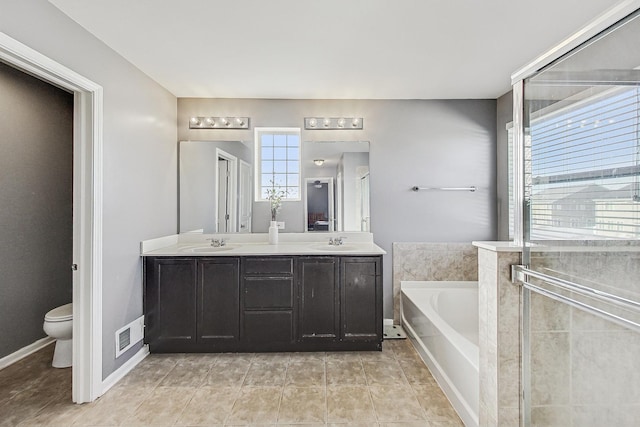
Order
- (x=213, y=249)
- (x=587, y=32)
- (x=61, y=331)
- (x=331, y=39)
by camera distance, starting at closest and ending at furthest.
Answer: (x=587, y=32) → (x=331, y=39) → (x=61, y=331) → (x=213, y=249)

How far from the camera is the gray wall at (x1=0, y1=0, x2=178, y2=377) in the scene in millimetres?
1760

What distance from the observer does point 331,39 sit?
2.15 metres

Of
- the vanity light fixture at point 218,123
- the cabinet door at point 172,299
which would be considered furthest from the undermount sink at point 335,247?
the vanity light fixture at point 218,123

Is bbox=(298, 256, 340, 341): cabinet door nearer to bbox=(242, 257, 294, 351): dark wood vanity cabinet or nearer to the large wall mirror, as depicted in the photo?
bbox=(242, 257, 294, 351): dark wood vanity cabinet

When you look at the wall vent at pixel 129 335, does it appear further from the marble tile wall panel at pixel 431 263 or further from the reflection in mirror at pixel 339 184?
the marble tile wall panel at pixel 431 263

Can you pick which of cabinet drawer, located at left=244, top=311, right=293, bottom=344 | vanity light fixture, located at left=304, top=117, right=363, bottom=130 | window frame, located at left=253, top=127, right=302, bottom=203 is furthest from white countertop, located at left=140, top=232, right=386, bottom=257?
vanity light fixture, located at left=304, top=117, right=363, bottom=130

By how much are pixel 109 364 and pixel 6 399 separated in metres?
0.58

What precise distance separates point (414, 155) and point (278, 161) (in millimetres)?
1447

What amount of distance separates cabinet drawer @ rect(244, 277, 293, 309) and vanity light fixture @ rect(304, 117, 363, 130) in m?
1.63

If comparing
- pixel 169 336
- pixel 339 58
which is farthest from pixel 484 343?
pixel 169 336

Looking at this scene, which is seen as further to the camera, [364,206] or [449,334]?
[364,206]

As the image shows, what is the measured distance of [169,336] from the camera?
266 centimetres

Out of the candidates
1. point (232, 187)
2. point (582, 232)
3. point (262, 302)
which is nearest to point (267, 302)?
point (262, 302)

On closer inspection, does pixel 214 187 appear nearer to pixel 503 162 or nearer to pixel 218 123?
pixel 218 123
